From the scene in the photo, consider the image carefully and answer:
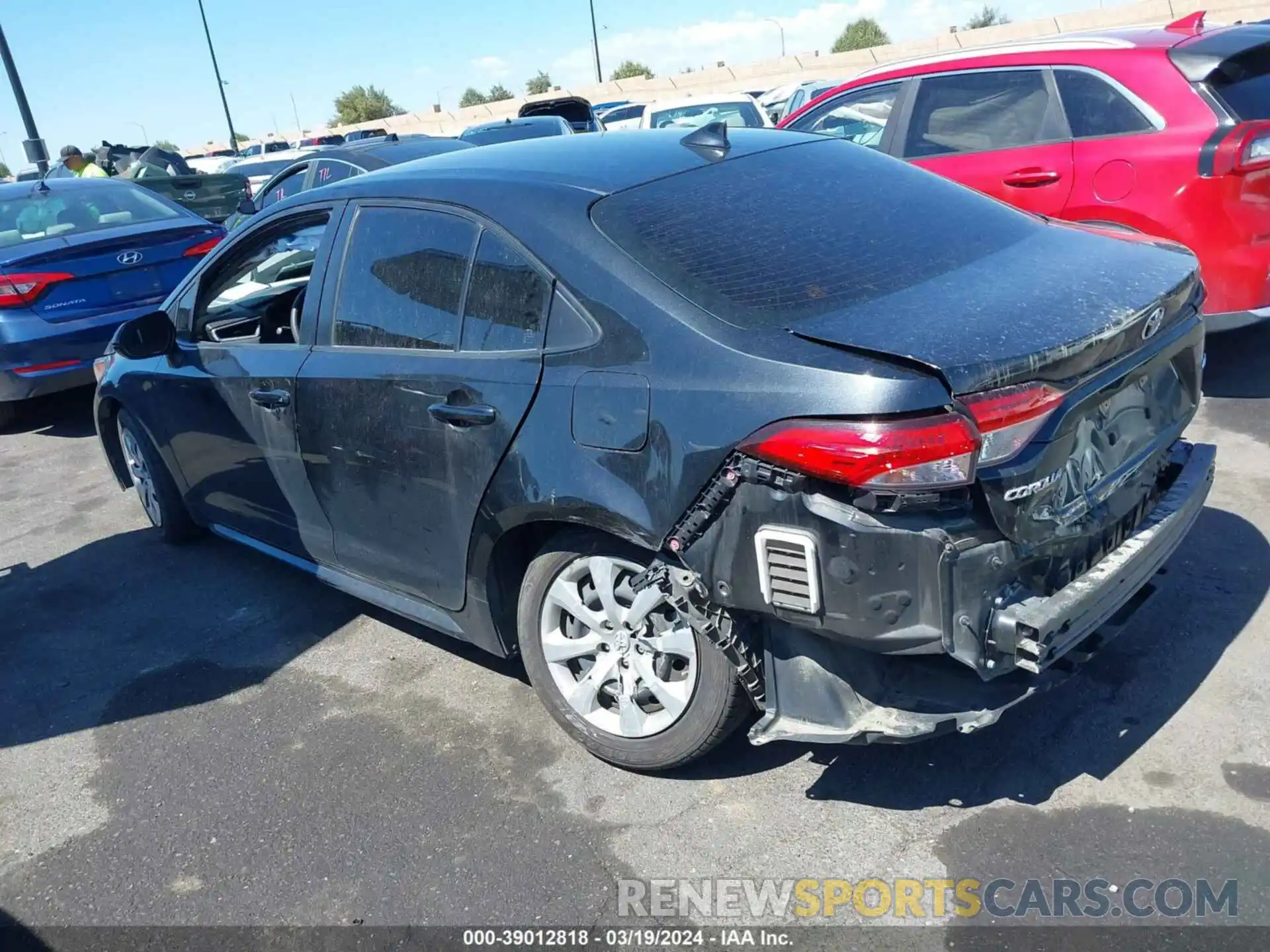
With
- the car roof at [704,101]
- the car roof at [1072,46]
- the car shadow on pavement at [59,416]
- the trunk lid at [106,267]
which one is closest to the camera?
the car roof at [1072,46]

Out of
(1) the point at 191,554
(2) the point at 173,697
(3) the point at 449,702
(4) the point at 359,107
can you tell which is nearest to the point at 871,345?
(3) the point at 449,702

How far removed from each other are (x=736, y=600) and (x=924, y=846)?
0.84 m

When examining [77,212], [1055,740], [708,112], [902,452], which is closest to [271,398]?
[902,452]

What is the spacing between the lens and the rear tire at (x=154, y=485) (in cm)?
484

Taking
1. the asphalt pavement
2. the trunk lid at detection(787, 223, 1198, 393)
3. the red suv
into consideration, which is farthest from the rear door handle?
the trunk lid at detection(787, 223, 1198, 393)

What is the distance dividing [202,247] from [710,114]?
7220mm

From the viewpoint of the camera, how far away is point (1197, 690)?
3.07m

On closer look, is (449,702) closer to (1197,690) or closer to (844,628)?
(844,628)

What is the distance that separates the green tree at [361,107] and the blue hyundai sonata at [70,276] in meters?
69.9

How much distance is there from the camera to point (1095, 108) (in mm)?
5238

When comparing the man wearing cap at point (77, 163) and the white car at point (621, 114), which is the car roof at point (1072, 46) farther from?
the white car at point (621, 114)

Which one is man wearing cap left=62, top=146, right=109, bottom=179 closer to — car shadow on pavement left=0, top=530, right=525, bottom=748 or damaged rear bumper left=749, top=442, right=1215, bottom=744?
car shadow on pavement left=0, top=530, right=525, bottom=748

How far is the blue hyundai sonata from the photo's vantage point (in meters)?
6.64

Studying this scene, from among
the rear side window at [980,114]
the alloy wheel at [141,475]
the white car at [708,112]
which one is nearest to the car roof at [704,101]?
the white car at [708,112]
